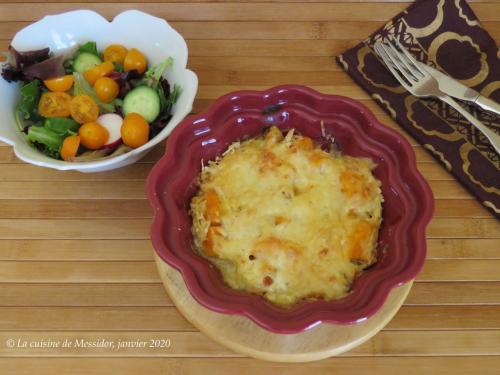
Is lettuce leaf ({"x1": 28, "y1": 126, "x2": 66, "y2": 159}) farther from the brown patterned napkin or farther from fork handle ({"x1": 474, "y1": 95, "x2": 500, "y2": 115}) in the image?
fork handle ({"x1": 474, "y1": 95, "x2": 500, "y2": 115})

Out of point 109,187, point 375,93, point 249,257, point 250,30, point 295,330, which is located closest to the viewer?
point 295,330

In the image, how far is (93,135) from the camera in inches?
58.5

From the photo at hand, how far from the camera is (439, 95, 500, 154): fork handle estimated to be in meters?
1.57

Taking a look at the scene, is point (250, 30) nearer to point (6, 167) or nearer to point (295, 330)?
point (6, 167)

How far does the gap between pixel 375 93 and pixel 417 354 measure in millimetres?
867

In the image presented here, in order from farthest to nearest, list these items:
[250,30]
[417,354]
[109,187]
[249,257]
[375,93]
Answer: [250,30] < [375,93] < [109,187] < [417,354] < [249,257]

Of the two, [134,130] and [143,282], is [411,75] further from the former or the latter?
[143,282]

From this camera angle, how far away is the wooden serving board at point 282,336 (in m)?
1.24

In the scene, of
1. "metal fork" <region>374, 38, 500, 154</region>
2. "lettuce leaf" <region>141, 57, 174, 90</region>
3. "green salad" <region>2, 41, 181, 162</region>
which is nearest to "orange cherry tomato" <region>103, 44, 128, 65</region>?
"green salad" <region>2, 41, 181, 162</region>

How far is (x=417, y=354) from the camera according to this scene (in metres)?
1.32

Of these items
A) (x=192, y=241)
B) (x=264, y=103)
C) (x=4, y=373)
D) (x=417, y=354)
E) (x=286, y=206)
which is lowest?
(x=4, y=373)

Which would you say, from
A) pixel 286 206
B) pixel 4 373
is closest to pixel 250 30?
pixel 286 206

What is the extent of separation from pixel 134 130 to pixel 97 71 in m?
0.28

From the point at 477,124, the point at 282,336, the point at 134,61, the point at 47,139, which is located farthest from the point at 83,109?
the point at 477,124
